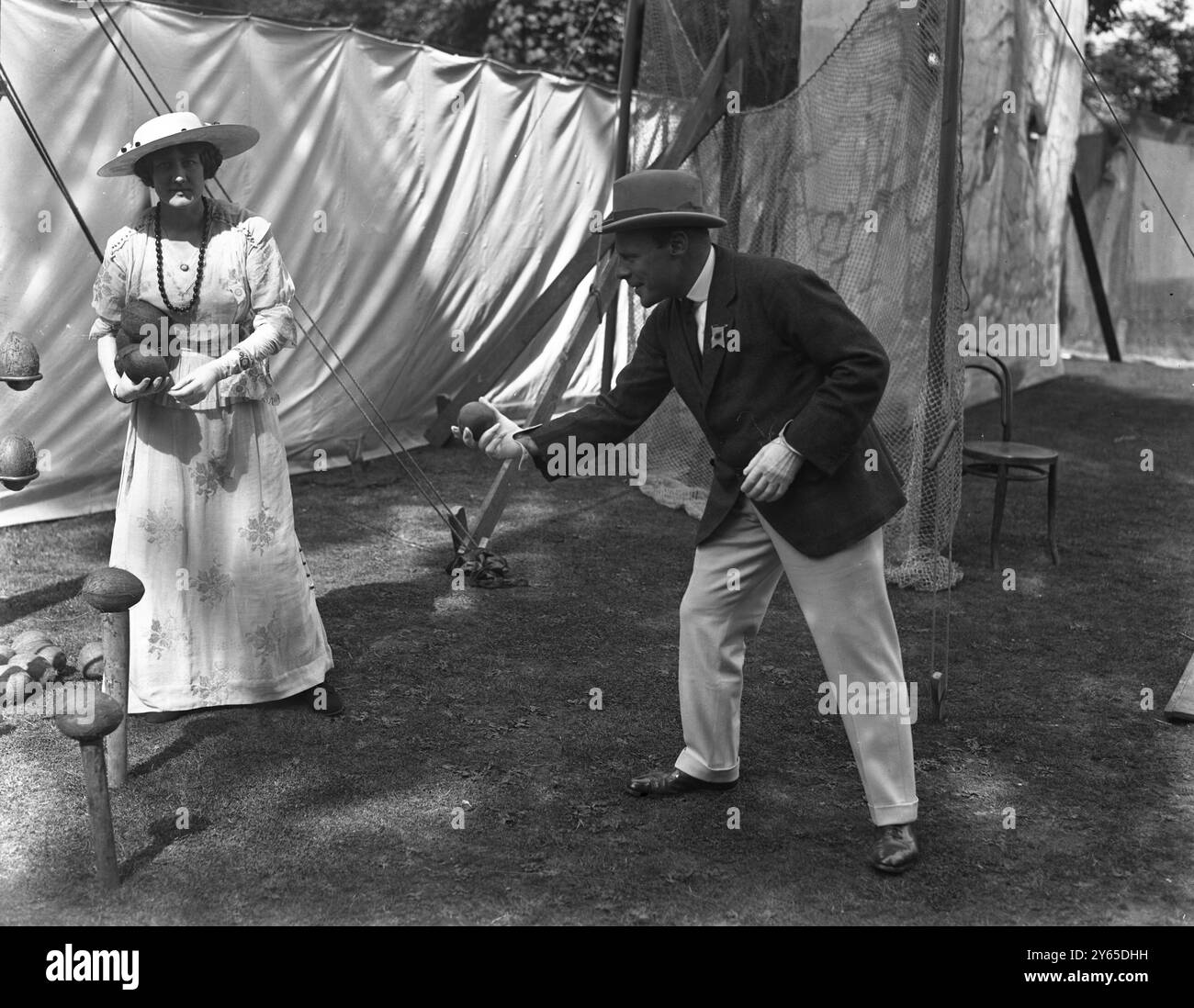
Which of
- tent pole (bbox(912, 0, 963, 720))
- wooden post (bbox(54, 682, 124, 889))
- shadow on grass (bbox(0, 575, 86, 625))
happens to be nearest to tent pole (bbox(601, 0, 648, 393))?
tent pole (bbox(912, 0, 963, 720))

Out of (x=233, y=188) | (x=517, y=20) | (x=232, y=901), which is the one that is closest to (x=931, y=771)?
(x=232, y=901)

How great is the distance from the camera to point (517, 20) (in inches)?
549

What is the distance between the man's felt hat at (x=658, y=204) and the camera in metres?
3.60

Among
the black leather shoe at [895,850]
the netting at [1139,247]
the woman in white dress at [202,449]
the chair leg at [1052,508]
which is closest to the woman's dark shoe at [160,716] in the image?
the woman in white dress at [202,449]

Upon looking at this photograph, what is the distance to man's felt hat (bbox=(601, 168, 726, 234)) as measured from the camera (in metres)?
3.60

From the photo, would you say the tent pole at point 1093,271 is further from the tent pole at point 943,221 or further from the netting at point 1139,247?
the tent pole at point 943,221

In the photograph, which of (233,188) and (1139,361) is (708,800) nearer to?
(233,188)

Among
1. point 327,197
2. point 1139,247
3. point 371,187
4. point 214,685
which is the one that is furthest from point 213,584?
point 1139,247

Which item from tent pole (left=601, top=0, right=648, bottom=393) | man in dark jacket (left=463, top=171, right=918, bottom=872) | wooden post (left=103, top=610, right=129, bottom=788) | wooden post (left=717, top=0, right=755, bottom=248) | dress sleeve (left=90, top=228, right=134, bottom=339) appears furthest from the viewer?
tent pole (left=601, top=0, right=648, bottom=393)

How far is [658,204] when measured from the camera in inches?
144

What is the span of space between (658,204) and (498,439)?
83 cm

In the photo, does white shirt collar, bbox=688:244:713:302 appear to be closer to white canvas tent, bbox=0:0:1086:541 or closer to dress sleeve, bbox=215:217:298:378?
dress sleeve, bbox=215:217:298:378

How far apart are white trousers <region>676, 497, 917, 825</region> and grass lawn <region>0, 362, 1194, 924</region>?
0.29m
